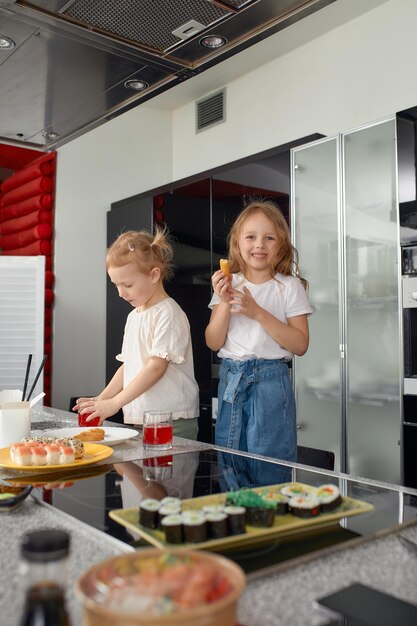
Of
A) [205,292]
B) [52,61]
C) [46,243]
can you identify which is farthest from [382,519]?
[46,243]

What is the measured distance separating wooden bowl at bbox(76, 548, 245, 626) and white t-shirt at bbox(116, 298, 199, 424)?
1.35 metres

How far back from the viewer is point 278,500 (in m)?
0.94

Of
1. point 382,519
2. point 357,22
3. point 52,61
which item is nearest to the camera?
point 382,519

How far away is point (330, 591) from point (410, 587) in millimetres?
95

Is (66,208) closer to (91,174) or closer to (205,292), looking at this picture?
(91,174)

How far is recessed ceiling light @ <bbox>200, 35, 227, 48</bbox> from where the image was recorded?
1.32 m

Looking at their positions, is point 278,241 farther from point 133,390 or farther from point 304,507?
point 304,507

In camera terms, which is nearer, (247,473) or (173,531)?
(173,531)

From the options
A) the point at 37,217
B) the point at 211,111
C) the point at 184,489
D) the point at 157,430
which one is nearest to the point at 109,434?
the point at 157,430

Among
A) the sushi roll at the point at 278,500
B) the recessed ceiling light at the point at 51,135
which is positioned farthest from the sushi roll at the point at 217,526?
the recessed ceiling light at the point at 51,135

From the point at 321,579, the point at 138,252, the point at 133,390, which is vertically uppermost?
the point at 138,252

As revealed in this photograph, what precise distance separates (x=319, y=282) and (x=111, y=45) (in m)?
1.97

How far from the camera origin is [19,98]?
1595 millimetres

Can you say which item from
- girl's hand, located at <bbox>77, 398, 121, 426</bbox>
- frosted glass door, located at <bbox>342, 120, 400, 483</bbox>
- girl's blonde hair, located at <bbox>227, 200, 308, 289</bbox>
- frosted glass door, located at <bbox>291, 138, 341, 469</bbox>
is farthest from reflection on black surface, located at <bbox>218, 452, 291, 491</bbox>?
frosted glass door, located at <bbox>291, 138, 341, 469</bbox>
